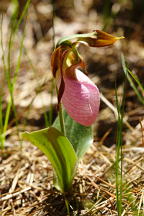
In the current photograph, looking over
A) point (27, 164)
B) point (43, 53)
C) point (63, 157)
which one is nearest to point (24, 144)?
point (27, 164)

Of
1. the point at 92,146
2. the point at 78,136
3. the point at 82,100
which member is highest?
the point at 82,100

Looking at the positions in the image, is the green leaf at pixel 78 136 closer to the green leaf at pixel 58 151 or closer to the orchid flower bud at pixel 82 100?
the green leaf at pixel 58 151

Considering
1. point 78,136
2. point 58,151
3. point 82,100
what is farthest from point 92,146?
point 82,100

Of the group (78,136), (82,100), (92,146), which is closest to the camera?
(82,100)

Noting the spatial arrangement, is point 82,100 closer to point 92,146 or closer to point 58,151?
point 58,151

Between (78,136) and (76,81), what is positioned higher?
(76,81)

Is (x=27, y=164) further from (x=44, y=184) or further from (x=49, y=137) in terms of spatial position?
(x=49, y=137)

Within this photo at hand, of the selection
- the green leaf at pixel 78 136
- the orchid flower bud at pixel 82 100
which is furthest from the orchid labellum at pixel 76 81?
the green leaf at pixel 78 136
